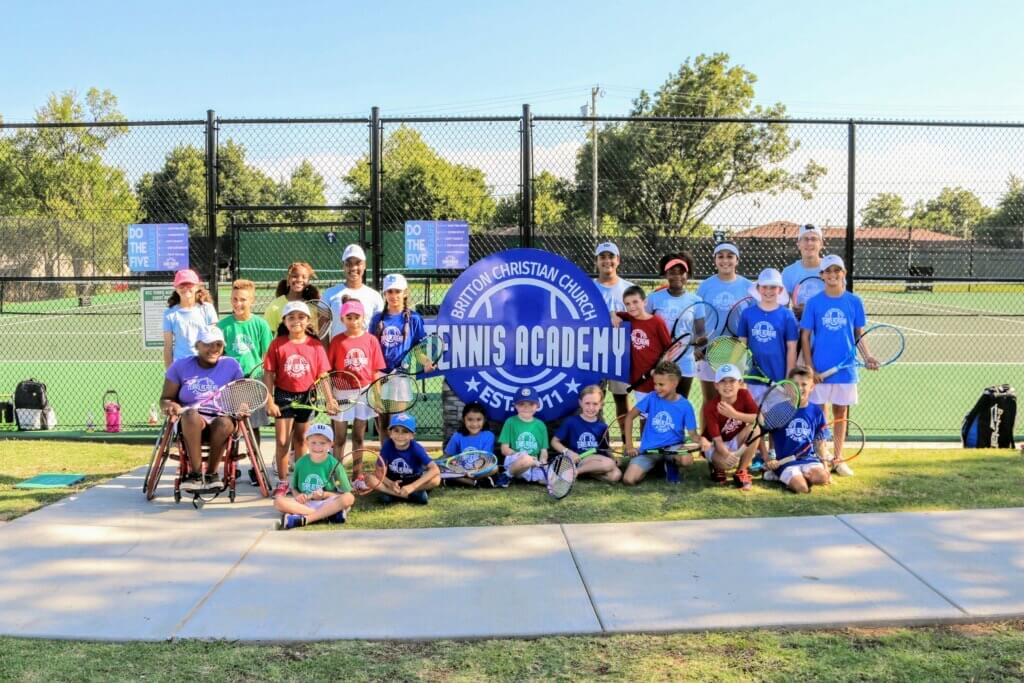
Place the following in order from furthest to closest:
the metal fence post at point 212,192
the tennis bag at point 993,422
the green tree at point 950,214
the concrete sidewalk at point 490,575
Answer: the green tree at point 950,214 < the metal fence post at point 212,192 < the tennis bag at point 993,422 < the concrete sidewalk at point 490,575

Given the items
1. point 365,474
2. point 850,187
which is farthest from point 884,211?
point 365,474

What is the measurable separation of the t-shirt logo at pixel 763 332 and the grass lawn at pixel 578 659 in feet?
10.1

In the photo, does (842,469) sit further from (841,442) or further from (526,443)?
(526,443)

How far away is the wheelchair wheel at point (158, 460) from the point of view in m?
6.05

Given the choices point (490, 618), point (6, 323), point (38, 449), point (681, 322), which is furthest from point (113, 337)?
point (490, 618)

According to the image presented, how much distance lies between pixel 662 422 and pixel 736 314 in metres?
1.15

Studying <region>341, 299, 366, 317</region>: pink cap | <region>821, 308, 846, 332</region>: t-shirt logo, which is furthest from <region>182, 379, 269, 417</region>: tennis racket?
<region>821, 308, 846, 332</region>: t-shirt logo

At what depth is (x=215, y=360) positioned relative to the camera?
20.2ft

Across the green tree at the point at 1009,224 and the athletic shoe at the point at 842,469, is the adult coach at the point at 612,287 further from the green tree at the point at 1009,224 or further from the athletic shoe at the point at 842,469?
the green tree at the point at 1009,224

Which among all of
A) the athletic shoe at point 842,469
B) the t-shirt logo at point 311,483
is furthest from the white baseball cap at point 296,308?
the athletic shoe at point 842,469

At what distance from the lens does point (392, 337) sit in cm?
680

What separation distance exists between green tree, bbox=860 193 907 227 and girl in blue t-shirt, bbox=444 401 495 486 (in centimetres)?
582

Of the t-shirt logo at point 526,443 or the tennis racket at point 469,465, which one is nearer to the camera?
the tennis racket at point 469,465

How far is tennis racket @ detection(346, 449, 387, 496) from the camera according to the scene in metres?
5.94
